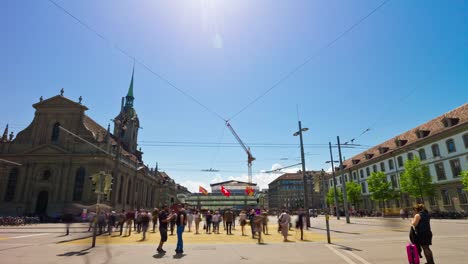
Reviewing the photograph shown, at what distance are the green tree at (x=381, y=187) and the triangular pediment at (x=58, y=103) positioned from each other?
60255 mm

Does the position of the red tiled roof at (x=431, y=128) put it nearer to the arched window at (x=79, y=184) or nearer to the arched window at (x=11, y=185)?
the arched window at (x=79, y=184)

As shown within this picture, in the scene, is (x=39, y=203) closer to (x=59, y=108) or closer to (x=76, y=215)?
(x=76, y=215)

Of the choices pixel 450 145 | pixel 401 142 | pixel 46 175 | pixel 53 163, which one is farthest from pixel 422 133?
pixel 46 175

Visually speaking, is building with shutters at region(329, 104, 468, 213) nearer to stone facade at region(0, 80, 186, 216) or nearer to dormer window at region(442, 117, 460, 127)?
dormer window at region(442, 117, 460, 127)

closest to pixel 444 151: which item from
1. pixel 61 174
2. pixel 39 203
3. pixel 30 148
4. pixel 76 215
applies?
pixel 76 215

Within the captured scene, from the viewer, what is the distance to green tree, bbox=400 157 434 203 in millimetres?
39531

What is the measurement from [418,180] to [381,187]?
1057cm

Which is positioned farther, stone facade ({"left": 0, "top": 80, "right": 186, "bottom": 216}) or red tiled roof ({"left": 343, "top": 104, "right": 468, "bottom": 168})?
stone facade ({"left": 0, "top": 80, "right": 186, "bottom": 216})

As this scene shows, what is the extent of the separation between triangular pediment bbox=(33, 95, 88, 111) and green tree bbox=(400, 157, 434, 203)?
6057 centimetres

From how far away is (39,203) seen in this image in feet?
151

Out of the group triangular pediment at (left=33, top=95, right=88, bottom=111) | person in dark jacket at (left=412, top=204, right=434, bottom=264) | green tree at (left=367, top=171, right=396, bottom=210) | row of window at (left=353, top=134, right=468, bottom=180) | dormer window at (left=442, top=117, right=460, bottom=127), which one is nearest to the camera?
person in dark jacket at (left=412, top=204, right=434, bottom=264)

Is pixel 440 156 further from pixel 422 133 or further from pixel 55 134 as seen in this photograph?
pixel 55 134

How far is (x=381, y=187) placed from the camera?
4994 cm

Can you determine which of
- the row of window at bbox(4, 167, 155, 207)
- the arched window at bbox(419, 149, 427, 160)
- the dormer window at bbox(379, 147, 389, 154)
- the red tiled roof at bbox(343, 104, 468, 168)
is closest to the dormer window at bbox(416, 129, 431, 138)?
the red tiled roof at bbox(343, 104, 468, 168)
